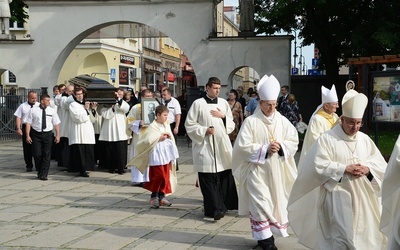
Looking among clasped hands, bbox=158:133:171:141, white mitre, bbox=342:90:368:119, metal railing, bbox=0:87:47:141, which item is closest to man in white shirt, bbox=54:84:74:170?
clasped hands, bbox=158:133:171:141

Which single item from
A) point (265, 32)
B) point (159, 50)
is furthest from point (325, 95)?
point (159, 50)

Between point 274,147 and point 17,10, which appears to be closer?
point 274,147

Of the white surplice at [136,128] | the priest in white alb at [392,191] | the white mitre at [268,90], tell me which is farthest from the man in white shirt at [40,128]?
the priest in white alb at [392,191]

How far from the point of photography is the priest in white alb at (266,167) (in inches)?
314

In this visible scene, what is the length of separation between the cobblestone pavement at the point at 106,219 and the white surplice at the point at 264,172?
48cm

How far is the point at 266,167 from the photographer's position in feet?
26.9

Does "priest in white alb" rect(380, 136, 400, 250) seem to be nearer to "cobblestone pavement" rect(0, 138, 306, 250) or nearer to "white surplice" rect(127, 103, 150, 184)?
A: "cobblestone pavement" rect(0, 138, 306, 250)

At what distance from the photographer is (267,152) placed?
813 cm

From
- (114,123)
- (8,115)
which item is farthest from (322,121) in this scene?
(8,115)

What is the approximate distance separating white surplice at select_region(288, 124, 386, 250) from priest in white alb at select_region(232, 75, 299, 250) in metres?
1.25

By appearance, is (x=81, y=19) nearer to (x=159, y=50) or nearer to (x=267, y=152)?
(x=267, y=152)

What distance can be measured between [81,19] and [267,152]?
16.2 meters

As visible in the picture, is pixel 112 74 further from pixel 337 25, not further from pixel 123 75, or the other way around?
pixel 337 25

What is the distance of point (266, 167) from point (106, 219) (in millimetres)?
2980
